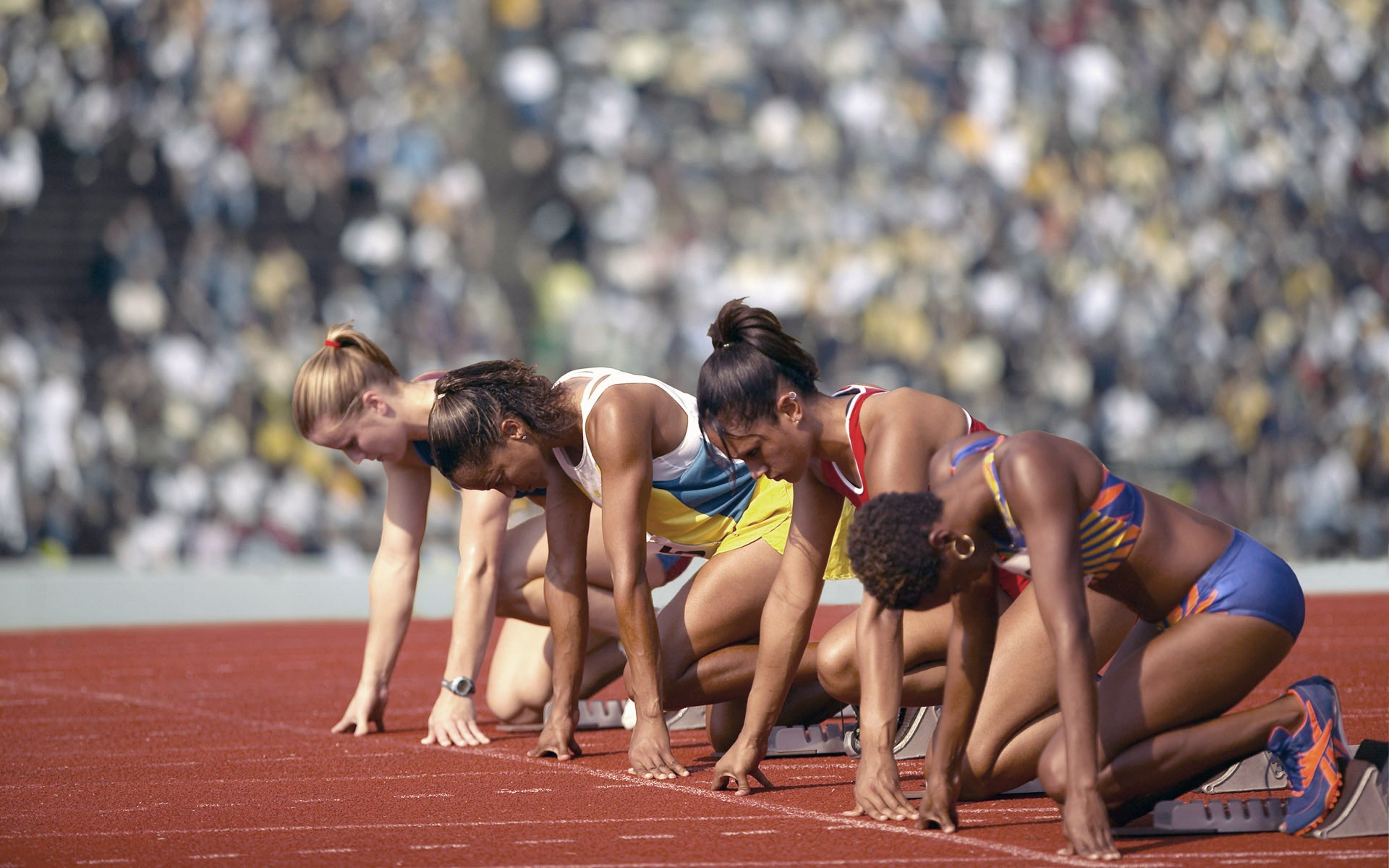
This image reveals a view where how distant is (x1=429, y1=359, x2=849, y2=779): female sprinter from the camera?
4.39 metres

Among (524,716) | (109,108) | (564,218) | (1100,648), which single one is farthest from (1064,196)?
(1100,648)

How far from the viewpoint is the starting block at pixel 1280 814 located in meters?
3.40

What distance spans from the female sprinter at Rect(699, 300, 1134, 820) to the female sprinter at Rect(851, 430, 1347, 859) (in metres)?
0.17

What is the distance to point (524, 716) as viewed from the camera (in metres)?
5.75

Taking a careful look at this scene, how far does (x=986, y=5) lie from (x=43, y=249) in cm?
888

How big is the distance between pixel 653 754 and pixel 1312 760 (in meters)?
1.72

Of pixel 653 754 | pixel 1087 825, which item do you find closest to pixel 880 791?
pixel 1087 825

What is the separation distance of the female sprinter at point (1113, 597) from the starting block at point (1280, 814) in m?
0.04

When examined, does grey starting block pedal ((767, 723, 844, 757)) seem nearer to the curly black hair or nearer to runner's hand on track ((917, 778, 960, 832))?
runner's hand on track ((917, 778, 960, 832))

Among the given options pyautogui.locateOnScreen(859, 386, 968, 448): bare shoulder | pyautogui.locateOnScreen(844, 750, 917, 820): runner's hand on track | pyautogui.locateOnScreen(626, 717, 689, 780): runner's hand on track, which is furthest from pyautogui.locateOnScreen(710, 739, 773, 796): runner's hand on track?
pyautogui.locateOnScreen(859, 386, 968, 448): bare shoulder

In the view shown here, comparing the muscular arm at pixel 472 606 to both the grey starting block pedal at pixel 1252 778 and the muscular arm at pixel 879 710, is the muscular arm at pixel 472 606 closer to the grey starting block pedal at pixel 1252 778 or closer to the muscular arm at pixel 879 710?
the muscular arm at pixel 879 710

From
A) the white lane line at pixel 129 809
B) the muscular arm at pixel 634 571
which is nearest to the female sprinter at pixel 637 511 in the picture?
the muscular arm at pixel 634 571

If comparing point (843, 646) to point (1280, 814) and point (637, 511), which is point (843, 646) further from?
point (1280, 814)

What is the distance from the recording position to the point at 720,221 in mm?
14266
